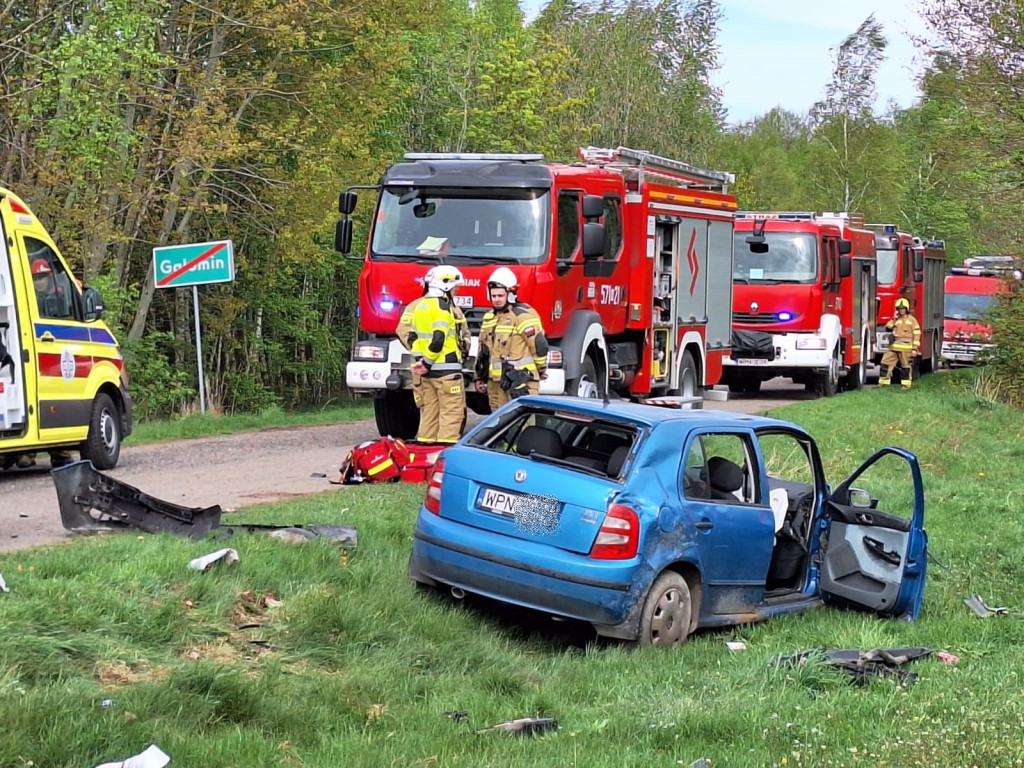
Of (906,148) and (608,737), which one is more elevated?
(906,148)

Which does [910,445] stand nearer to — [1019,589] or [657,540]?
[1019,589]

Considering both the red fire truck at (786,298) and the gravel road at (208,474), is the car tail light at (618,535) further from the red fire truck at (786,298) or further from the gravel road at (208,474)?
the red fire truck at (786,298)

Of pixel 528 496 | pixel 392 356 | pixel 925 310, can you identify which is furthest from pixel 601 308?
pixel 925 310

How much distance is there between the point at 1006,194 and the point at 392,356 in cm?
1427

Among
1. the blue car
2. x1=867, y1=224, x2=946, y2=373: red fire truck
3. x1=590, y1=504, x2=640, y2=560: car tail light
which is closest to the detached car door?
the blue car

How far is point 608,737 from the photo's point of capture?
562 centimetres

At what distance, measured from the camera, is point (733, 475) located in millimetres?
8250

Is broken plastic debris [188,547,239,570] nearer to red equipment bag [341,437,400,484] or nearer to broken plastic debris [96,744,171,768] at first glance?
broken plastic debris [96,744,171,768]

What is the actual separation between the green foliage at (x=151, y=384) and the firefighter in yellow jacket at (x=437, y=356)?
37.1 ft

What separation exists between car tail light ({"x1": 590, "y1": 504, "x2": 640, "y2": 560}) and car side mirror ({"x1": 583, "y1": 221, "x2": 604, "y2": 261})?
8.09m

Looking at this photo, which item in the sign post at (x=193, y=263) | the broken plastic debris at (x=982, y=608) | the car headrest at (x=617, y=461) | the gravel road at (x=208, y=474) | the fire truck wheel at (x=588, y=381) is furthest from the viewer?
the sign post at (x=193, y=263)

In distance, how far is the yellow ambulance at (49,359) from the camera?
11.8 m

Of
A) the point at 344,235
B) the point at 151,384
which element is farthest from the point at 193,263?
the point at 151,384

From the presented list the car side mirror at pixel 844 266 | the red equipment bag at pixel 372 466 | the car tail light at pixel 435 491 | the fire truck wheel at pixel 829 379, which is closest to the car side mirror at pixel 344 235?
the red equipment bag at pixel 372 466
